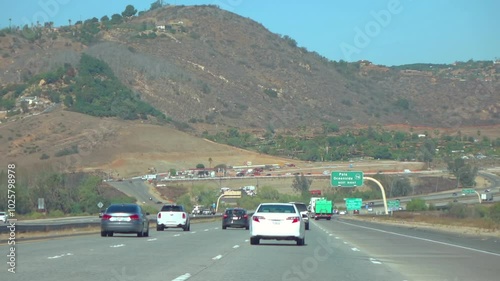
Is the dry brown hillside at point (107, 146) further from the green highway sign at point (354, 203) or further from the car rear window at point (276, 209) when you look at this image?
the car rear window at point (276, 209)

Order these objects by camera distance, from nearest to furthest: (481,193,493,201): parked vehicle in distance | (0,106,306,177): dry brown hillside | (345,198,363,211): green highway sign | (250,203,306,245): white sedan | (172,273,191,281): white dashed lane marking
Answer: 1. (172,273,191,281): white dashed lane marking
2. (250,203,306,245): white sedan
3. (481,193,493,201): parked vehicle in distance
4. (345,198,363,211): green highway sign
5. (0,106,306,177): dry brown hillside

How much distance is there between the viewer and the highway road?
21.6 meters

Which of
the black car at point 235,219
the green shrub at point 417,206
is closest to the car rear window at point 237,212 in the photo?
the black car at point 235,219

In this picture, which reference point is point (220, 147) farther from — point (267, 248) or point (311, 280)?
point (311, 280)

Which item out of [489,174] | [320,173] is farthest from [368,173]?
[489,174]

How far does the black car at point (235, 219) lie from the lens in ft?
199

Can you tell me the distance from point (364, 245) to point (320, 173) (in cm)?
11684

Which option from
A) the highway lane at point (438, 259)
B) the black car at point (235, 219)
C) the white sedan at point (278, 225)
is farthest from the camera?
the black car at point (235, 219)

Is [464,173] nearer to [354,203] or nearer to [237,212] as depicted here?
[354,203]

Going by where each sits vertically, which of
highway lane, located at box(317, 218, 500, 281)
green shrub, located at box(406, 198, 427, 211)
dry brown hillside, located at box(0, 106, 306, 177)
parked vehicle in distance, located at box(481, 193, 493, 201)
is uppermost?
dry brown hillside, located at box(0, 106, 306, 177)

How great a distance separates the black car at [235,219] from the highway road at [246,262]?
962 inches

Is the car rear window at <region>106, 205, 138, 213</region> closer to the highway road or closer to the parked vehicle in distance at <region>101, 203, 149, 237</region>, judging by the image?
the parked vehicle in distance at <region>101, 203, 149, 237</region>

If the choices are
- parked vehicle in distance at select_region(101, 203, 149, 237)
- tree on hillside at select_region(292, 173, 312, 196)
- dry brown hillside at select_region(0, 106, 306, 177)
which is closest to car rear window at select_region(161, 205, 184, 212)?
parked vehicle in distance at select_region(101, 203, 149, 237)

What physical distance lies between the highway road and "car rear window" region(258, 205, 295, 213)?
1.57 meters
